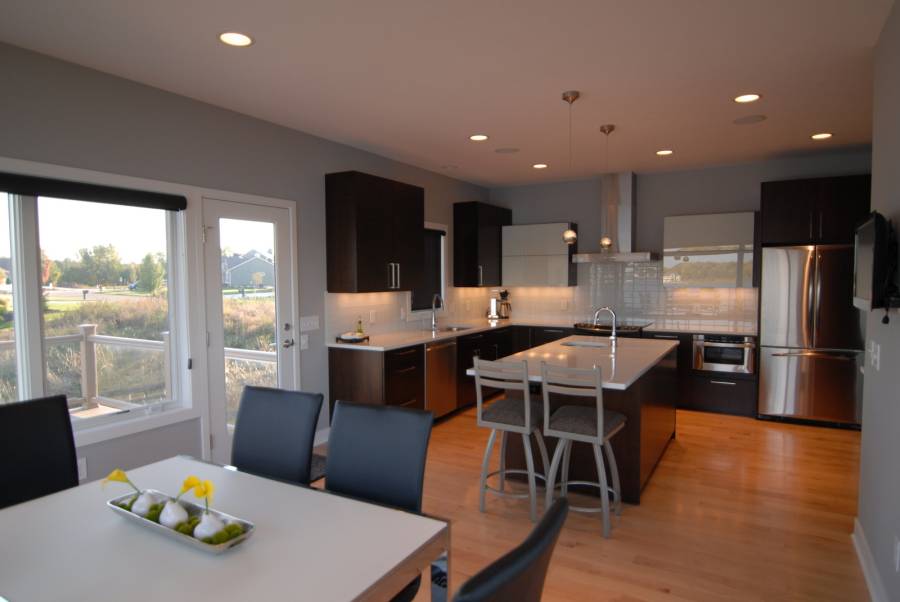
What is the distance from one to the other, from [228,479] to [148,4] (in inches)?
80.3

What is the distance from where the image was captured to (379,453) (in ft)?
6.82

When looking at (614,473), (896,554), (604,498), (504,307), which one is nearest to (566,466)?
(614,473)

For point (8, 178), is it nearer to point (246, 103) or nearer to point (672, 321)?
point (246, 103)

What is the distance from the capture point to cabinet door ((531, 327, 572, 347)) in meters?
6.50

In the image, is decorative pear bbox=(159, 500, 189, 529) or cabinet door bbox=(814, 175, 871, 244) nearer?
decorative pear bbox=(159, 500, 189, 529)

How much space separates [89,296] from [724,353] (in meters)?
5.60

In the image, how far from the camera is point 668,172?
6.37m

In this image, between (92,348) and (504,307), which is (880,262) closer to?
(92,348)

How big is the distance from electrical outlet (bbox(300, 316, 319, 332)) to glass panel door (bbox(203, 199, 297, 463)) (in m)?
0.12

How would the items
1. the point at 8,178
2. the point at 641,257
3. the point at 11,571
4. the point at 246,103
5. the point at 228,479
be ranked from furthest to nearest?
the point at 641,257, the point at 246,103, the point at 8,178, the point at 228,479, the point at 11,571

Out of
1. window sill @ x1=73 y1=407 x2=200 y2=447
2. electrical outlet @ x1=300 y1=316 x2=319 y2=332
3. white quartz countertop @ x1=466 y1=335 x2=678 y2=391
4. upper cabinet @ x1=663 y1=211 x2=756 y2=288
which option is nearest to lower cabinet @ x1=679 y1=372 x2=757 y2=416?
upper cabinet @ x1=663 y1=211 x2=756 y2=288

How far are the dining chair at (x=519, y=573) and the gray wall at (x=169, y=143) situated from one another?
10.4 ft

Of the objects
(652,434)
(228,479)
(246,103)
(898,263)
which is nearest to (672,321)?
Result: (652,434)

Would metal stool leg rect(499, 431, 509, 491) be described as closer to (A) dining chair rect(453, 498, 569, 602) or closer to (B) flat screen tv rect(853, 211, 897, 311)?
(B) flat screen tv rect(853, 211, 897, 311)
